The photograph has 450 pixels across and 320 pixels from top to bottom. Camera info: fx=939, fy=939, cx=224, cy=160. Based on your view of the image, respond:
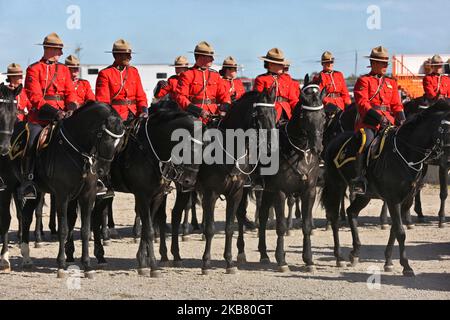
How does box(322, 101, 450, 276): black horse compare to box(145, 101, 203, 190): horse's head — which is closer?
box(145, 101, 203, 190): horse's head

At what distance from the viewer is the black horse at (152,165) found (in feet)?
40.3

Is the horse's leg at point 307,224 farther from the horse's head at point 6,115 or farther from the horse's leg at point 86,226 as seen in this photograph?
the horse's head at point 6,115

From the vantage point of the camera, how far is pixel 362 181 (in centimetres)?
1364

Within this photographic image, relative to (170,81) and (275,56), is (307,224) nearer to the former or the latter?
(275,56)

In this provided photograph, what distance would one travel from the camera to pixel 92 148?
40.4 ft

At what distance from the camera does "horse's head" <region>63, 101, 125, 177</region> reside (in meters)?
11.9

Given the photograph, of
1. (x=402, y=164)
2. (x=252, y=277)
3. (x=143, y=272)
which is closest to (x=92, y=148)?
(x=143, y=272)

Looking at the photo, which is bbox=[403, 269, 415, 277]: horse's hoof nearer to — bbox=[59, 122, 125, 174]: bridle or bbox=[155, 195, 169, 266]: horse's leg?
bbox=[155, 195, 169, 266]: horse's leg

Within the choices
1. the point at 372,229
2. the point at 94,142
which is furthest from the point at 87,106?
the point at 372,229

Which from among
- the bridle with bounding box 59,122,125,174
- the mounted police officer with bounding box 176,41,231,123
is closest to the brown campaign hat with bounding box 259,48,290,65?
the mounted police officer with bounding box 176,41,231,123

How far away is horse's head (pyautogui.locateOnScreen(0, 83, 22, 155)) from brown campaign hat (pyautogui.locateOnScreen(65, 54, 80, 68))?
5.35 m

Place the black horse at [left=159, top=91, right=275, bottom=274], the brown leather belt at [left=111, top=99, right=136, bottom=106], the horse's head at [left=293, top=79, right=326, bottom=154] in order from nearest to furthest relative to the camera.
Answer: the black horse at [left=159, top=91, right=275, bottom=274] < the horse's head at [left=293, top=79, right=326, bottom=154] < the brown leather belt at [left=111, top=99, right=136, bottom=106]

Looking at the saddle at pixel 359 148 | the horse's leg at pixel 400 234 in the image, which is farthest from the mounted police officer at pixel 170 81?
the horse's leg at pixel 400 234
